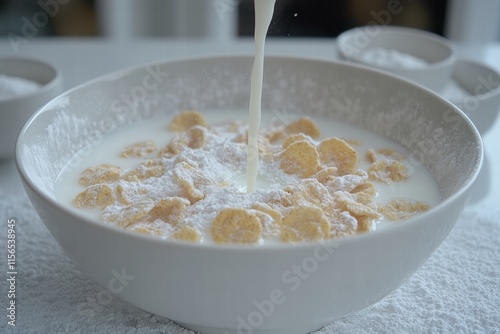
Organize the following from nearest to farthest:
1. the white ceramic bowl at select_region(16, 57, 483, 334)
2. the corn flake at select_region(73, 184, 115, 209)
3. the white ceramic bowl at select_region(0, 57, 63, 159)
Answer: the white ceramic bowl at select_region(16, 57, 483, 334), the corn flake at select_region(73, 184, 115, 209), the white ceramic bowl at select_region(0, 57, 63, 159)

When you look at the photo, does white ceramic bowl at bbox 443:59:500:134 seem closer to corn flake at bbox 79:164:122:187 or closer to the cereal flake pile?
the cereal flake pile

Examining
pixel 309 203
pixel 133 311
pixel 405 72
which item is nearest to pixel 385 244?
pixel 309 203

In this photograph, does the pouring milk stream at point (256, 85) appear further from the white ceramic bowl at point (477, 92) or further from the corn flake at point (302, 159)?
the white ceramic bowl at point (477, 92)

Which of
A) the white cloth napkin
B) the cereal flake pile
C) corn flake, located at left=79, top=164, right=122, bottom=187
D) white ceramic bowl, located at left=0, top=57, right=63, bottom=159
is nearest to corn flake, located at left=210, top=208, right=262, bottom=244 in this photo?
the cereal flake pile

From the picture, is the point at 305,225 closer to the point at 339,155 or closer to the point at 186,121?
the point at 339,155

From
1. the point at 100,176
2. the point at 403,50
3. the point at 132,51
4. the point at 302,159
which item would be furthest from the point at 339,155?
the point at 132,51

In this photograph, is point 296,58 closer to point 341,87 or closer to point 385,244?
point 341,87
